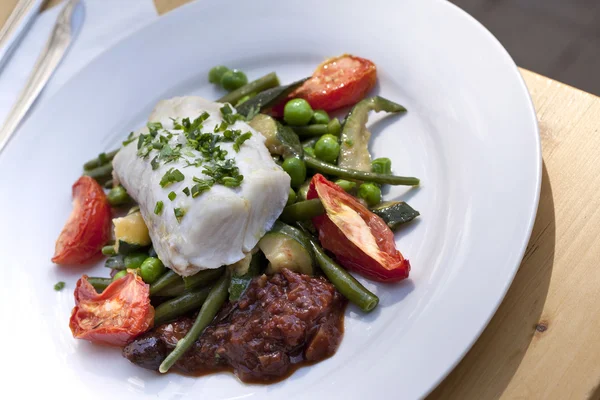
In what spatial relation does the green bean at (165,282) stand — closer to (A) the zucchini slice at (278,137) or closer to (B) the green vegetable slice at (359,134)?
(A) the zucchini slice at (278,137)

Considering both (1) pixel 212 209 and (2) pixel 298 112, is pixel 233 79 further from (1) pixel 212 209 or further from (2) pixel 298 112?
(1) pixel 212 209

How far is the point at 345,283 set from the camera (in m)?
3.47

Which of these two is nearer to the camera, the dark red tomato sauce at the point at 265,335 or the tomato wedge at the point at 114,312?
the dark red tomato sauce at the point at 265,335

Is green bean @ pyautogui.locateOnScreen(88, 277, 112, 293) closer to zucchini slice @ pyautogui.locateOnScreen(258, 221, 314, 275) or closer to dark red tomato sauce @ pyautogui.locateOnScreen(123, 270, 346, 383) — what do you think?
dark red tomato sauce @ pyautogui.locateOnScreen(123, 270, 346, 383)

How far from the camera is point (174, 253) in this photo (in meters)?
3.66

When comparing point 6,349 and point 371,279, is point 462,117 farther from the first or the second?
point 6,349

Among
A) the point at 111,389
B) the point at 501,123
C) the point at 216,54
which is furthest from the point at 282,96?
the point at 111,389

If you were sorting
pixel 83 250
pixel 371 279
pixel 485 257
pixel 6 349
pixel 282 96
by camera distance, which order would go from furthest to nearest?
pixel 282 96, pixel 83 250, pixel 6 349, pixel 371 279, pixel 485 257

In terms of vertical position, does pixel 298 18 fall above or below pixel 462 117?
above

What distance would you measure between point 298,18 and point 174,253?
2367 millimetres

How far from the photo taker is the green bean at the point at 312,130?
4.40 meters

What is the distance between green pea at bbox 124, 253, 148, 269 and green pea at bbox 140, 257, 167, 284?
11 cm

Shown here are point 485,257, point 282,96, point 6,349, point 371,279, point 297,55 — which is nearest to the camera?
point 485,257

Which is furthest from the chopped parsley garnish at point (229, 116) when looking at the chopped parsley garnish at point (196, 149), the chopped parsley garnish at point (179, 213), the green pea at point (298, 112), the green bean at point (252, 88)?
the chopped parsley garnish at point (179, 213)
